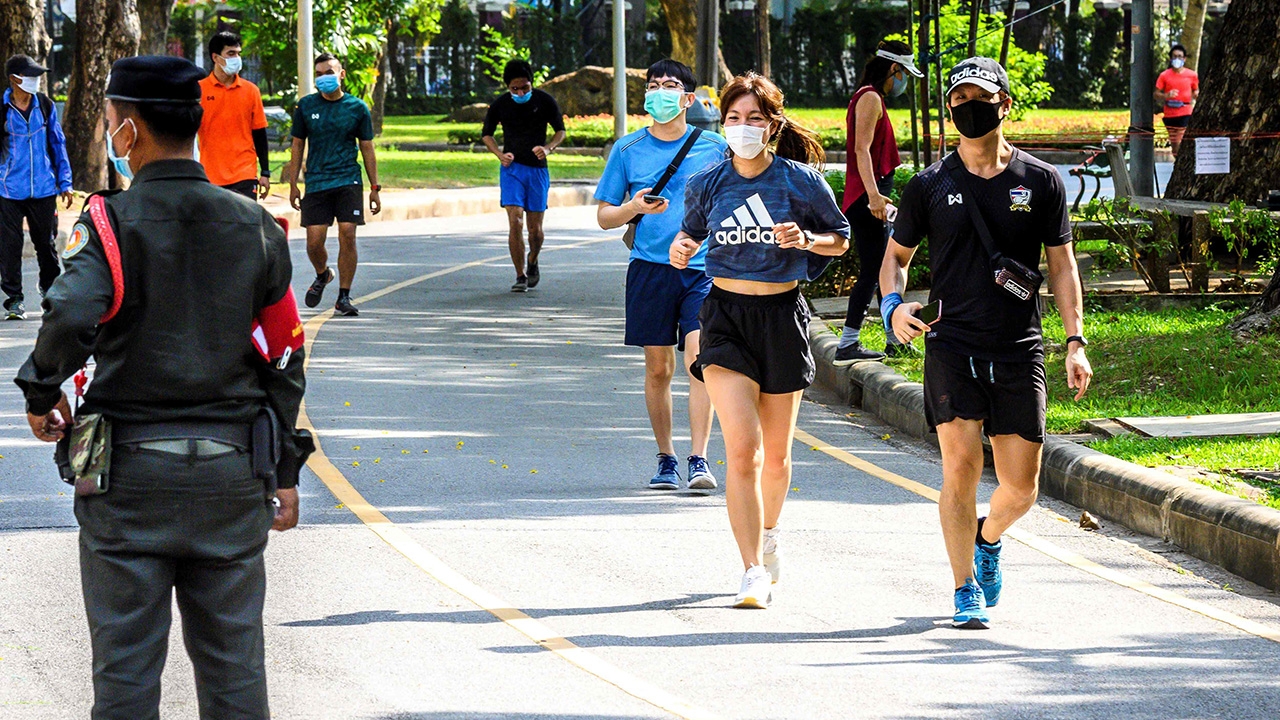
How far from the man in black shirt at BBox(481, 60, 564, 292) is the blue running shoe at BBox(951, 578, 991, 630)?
985 centimetres

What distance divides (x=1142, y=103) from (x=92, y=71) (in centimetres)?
1352

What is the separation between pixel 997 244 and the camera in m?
5.77

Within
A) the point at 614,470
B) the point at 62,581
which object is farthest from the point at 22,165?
the point at 62,581

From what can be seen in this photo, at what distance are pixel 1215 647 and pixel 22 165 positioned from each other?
10.5m

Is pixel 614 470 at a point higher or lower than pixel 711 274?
lower

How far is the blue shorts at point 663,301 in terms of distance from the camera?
7879mm

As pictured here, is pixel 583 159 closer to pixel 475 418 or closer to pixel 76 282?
pixel 475 418

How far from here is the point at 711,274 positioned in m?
6.33

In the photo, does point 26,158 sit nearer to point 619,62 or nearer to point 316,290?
point 316,290

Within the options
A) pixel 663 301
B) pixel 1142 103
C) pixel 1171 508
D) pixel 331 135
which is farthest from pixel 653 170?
pixel 1142 103

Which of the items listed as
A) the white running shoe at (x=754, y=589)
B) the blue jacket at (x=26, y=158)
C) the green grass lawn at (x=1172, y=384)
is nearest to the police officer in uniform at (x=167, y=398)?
the white running shoe at (x=754, y=589)

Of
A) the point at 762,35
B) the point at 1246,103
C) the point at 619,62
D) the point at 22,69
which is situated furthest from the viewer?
the point at 762,35

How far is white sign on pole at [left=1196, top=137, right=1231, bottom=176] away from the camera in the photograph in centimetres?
1533

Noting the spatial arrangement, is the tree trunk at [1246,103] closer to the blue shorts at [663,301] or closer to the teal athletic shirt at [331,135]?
the teal athletic shirt at [331,135]
